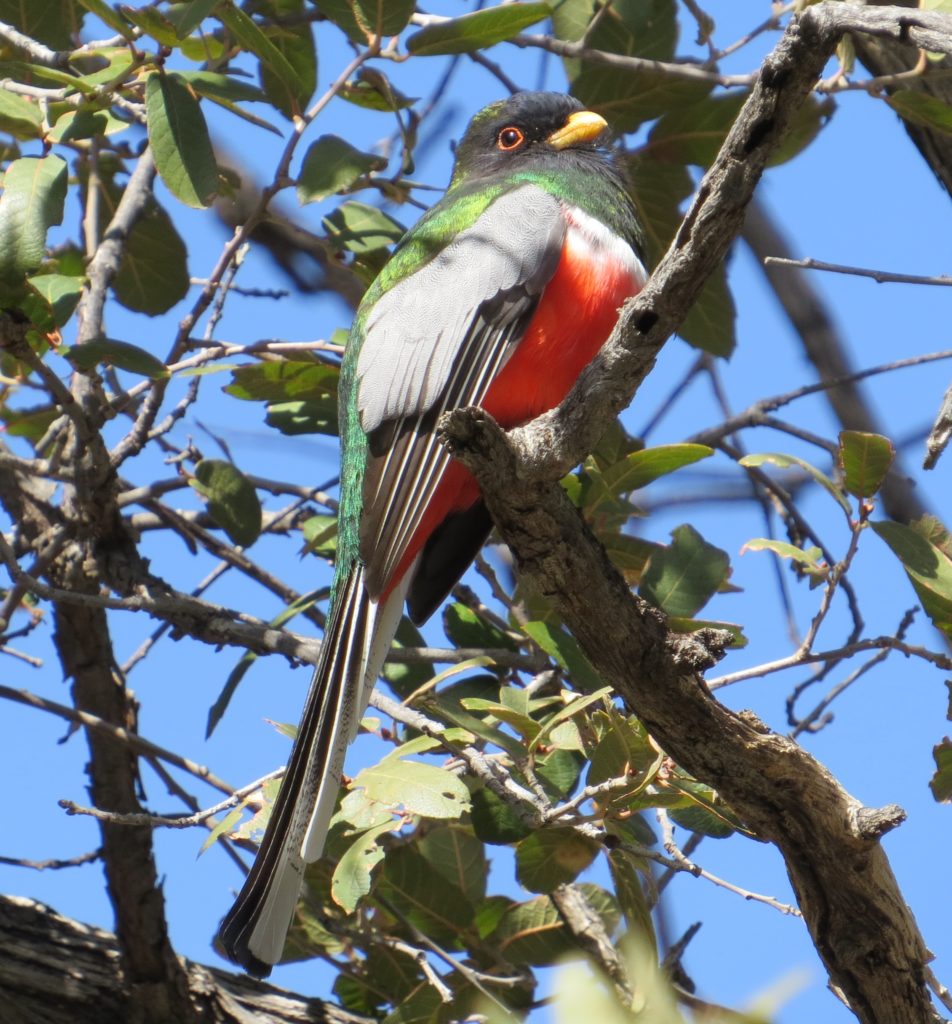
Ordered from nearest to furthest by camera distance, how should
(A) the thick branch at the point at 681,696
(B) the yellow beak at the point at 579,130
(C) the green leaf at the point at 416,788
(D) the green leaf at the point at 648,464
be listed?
(A) the thick branch at the point at 681,696, (C) the green leaf at the point at 416,788, (D) the green leaf at the point at 648,464, (B) the yellow beak at the point at 579,130

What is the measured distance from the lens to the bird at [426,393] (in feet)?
9.46

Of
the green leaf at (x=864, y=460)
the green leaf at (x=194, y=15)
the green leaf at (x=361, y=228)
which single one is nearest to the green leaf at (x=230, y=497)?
the green leaf at (x=361, y=228)

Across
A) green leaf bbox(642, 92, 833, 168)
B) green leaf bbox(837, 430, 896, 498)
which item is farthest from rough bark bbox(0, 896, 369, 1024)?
green leaf bbox(642, 92, 833, 168)

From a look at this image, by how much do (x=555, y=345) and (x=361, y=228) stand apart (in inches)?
39.5

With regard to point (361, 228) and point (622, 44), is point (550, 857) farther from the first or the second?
point (622, 44)

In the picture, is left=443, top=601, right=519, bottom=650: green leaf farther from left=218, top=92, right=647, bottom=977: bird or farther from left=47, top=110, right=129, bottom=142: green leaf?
left=47, top=110, right=129, bottom=142: green leaf

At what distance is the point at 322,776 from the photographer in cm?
291

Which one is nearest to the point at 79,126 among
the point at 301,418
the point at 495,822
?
the point at 301,418

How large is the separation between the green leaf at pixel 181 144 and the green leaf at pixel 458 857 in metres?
1.76

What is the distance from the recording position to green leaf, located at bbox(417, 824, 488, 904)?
3.58 m

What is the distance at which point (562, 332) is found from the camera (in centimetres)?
324

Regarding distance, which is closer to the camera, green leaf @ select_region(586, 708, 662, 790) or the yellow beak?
green leaf @ select_region(586, 708, 662, 790)

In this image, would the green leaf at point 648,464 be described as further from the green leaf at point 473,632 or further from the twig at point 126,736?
the twig at point 126,736

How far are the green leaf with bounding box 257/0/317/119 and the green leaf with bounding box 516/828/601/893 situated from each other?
2001 mm
